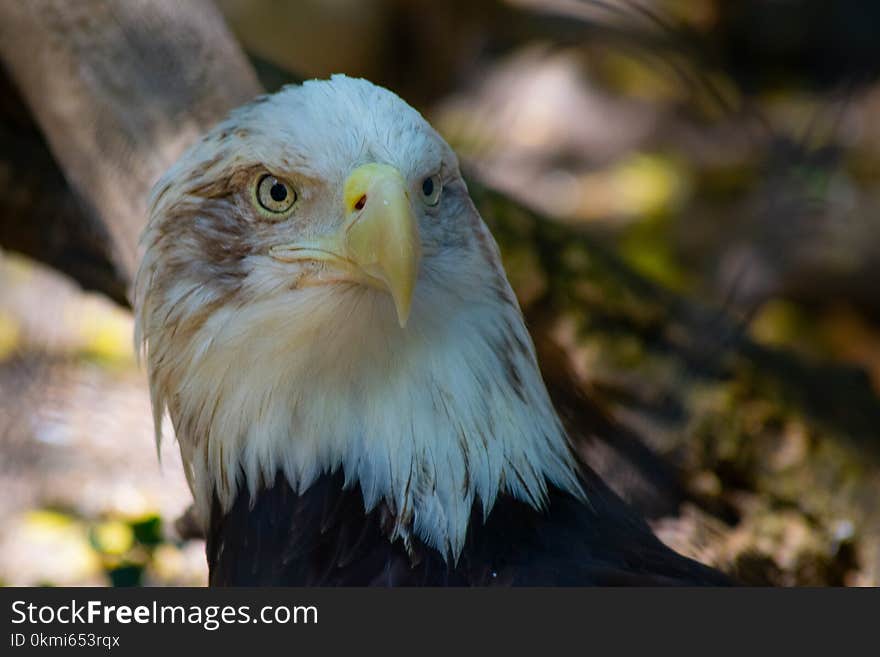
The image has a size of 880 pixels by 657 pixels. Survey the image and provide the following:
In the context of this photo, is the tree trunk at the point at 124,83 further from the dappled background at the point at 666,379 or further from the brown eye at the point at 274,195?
the brown eye at the point at 274,195

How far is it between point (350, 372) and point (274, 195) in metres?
0.33

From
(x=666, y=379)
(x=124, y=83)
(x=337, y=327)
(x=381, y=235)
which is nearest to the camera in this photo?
(x=381, y=235)

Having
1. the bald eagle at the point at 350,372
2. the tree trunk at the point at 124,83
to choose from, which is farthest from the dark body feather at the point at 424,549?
the tree trunk at the point at 124,83

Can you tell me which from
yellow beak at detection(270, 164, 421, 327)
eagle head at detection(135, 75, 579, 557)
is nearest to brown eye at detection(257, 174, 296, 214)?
eagle head at detection(135, 75, 579, 557)

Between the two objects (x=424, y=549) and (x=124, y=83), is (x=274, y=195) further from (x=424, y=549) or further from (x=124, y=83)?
(x=124, y=83)

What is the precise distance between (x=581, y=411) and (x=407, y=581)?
26.7 inches

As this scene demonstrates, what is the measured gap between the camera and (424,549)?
2029mm

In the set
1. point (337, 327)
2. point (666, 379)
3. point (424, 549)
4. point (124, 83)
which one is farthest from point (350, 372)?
point (666, 379)

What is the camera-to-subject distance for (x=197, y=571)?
2969mm

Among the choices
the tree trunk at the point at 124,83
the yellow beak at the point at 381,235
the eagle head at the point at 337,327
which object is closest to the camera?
the yellow beak at the point at 381,235

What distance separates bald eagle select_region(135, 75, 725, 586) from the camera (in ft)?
6.53

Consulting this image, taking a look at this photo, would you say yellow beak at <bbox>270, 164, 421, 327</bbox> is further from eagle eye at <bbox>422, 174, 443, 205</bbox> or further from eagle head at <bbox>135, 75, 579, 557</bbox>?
eagle eye at <bbox>422, 174, 443, 205</bbox>

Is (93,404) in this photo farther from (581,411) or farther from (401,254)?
(401,254)

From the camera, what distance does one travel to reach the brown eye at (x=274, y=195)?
6.59 ft
